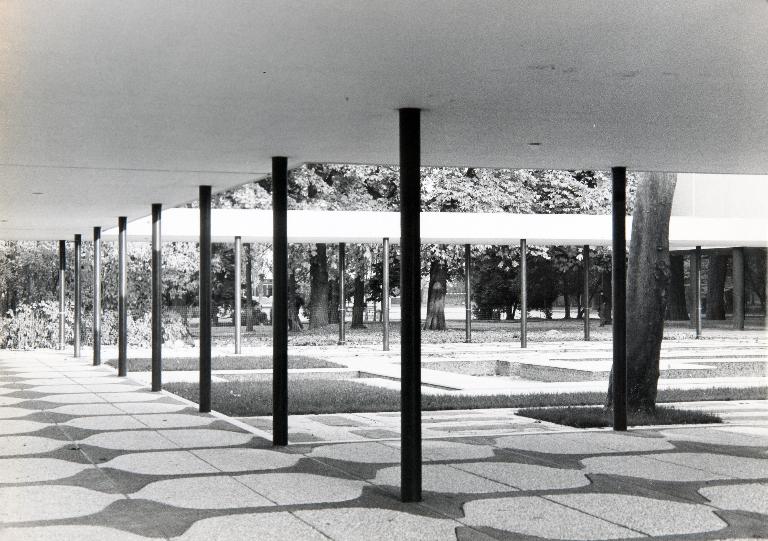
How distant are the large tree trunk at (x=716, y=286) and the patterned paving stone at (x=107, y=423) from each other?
3605 cm

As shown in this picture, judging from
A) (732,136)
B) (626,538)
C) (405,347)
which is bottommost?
(626,538)

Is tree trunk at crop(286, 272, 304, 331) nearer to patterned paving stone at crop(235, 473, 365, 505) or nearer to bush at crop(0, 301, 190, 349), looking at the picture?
bush at crop(0, 301, 190, 349)

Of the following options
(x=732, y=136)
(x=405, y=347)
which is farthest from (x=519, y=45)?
(x=732, y=136)

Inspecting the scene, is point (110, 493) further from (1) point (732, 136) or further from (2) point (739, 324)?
(2) point (739, 324)

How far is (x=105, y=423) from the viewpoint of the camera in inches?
494

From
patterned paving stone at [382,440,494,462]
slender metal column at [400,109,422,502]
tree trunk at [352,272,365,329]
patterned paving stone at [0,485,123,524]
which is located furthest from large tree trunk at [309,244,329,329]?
slender metal column at [400,109,422,502]

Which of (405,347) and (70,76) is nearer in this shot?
(70,76)

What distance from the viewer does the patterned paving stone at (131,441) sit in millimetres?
10609

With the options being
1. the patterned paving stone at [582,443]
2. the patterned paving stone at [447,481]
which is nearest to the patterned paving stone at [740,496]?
the patterned paving stone at [447,481]

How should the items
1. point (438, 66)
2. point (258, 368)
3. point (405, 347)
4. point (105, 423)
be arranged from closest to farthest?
point (438, 66) → point (405, 347) → point (105, 423) → point (258, 368)

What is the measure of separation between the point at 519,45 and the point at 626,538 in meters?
3.29

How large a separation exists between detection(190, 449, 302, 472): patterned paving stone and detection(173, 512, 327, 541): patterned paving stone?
80.6 inches

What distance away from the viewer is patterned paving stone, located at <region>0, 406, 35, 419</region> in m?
13.2

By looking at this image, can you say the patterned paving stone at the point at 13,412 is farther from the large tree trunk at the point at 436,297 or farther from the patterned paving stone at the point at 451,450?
the large tree trunk at the point at 436,297
